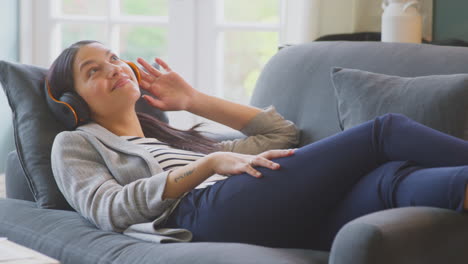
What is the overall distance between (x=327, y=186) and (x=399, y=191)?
0.17 metres

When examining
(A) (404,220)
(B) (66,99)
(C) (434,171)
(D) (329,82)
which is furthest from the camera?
(D) (329,82)

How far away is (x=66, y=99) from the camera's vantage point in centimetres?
178

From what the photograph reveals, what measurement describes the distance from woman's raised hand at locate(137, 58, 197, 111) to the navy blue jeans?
0.59 m

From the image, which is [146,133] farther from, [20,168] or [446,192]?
[446,192]

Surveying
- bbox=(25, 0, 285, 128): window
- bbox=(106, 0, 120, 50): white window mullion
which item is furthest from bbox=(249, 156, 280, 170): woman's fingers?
bbox=(106, 0, 120, 50): white window mullion

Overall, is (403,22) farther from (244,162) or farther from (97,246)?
(97,246)

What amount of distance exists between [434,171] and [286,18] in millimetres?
1811

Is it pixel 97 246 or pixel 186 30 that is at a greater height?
pixel 186 30

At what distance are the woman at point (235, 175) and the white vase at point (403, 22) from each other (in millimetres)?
1071

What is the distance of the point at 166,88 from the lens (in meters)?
2.08

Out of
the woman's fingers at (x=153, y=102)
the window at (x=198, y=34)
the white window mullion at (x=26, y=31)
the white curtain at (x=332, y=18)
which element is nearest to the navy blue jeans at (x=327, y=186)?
the woman's fingers at (x=153, y=102)

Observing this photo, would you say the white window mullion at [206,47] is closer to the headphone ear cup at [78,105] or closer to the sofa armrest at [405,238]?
the headphone ear cup at [78,105]

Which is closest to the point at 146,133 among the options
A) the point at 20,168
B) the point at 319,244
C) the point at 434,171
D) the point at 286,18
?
the point at 20,168

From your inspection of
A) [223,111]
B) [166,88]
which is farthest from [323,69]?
[166,88]
